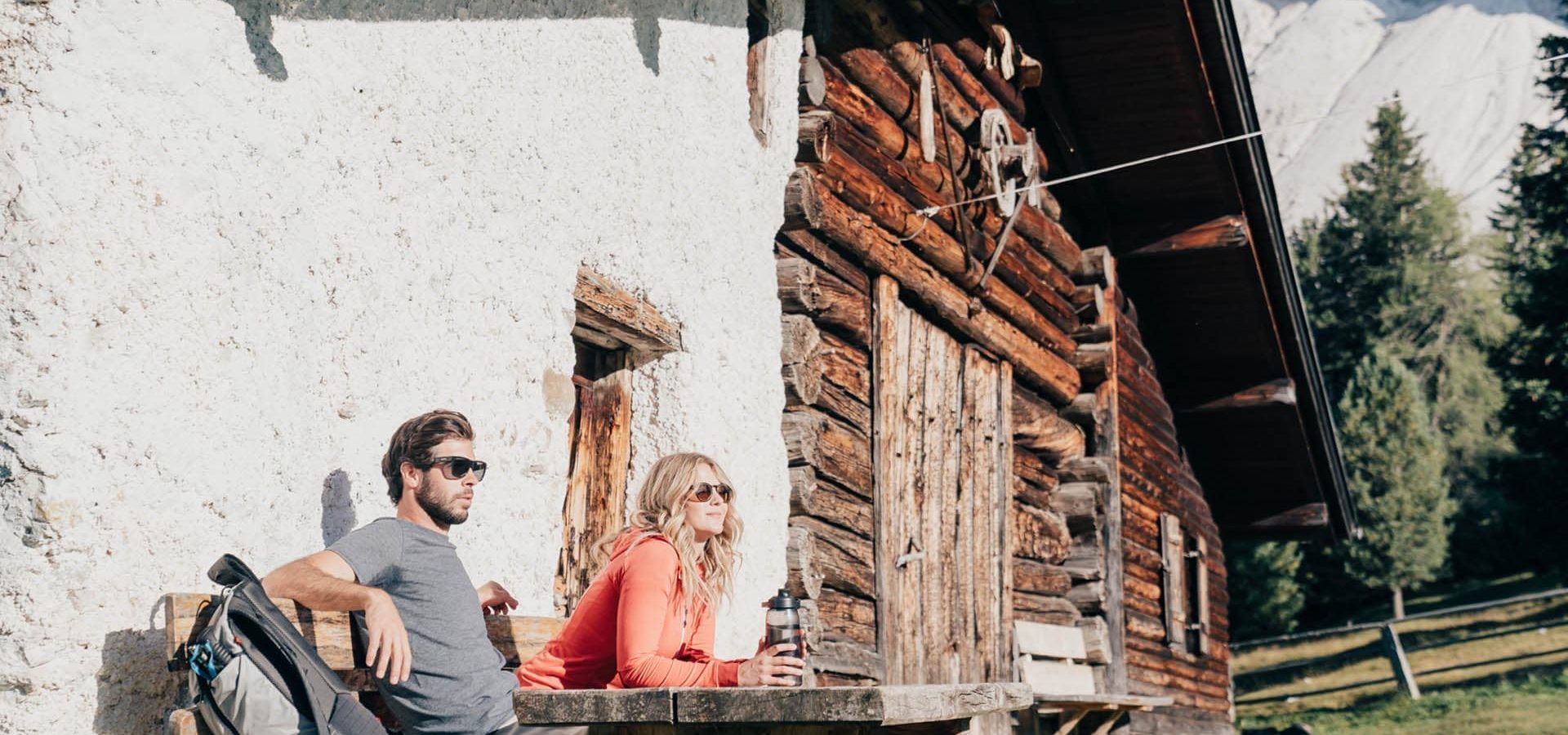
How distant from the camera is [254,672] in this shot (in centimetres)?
296

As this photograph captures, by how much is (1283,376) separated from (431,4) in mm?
9741

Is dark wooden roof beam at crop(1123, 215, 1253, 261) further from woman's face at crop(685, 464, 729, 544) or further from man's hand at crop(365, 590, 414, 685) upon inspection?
man's hand at crop(365, 590, 414, 685)

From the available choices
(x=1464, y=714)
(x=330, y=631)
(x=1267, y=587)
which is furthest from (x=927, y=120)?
(x=1267, y=587)

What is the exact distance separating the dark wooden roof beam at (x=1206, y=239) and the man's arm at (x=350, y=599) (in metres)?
8.42

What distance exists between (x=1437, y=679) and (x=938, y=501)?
19172 millimetres

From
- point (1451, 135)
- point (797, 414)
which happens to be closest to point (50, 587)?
point (797, 414)

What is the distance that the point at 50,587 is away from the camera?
299 cm

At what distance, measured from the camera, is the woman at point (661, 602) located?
3627mm

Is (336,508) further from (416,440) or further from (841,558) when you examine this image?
(841,558)

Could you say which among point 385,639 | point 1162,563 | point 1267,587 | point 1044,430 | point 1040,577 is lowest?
point 385,639

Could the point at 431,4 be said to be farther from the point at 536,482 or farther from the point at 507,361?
the point at 536,482

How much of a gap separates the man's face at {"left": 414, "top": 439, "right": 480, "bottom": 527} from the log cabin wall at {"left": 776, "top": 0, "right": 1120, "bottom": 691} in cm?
281

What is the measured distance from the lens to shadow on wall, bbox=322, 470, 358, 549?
3709mm

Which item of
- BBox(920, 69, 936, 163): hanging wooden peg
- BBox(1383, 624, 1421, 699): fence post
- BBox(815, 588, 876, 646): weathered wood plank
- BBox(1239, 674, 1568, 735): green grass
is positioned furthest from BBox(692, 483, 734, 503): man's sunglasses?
BBox(1383, 624, 1421, 699): fence post
